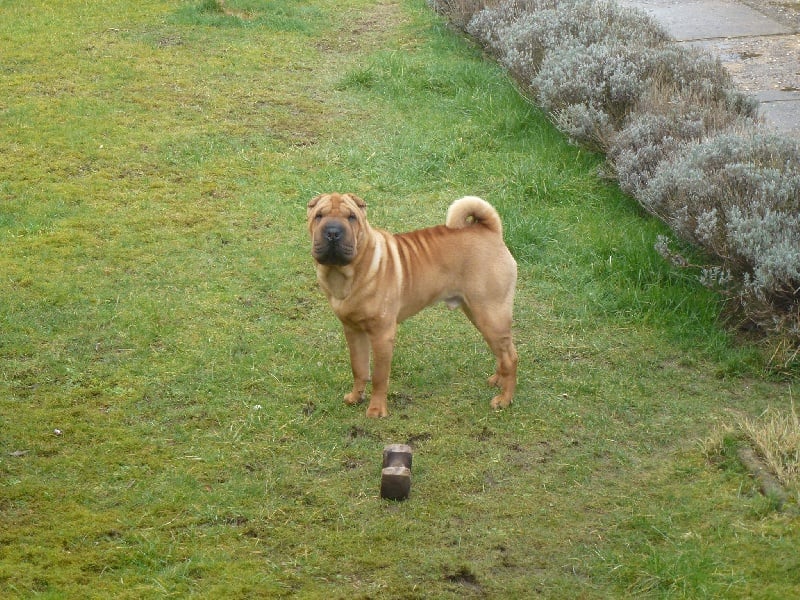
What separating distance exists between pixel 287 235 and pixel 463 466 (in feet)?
10.2

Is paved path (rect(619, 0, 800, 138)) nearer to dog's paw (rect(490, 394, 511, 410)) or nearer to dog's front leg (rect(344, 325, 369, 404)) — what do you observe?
dog's paw (rect(490, 394, 511, 410))

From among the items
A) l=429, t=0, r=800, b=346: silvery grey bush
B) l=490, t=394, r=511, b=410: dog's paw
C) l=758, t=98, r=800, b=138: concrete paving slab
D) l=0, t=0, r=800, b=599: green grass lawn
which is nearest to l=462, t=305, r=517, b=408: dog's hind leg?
l=490, t=394, r=511, b=410: dog's paw

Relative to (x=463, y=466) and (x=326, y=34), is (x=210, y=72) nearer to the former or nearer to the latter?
(x=326, y=34)

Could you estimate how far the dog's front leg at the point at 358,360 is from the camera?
556 cm

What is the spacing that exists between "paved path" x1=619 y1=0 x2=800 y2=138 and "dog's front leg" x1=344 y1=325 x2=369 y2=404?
4.47 metres

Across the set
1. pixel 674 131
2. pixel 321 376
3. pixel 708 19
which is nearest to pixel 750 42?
pixel 708 19

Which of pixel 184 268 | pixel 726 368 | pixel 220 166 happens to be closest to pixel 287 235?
pixel 184 268

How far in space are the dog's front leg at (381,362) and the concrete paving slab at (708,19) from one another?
7121mm

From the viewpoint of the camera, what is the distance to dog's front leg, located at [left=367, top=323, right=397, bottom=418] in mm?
5418

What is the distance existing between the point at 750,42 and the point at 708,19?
1028 millimetres

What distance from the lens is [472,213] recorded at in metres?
5.66

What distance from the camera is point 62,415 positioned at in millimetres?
5480

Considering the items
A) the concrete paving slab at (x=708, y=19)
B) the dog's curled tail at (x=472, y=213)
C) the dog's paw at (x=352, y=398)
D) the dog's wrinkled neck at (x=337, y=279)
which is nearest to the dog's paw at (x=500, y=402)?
the dog's paw at (x=352, y=398)

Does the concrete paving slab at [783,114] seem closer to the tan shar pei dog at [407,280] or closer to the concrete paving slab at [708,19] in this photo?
the concrete paving slab at [708,19]
